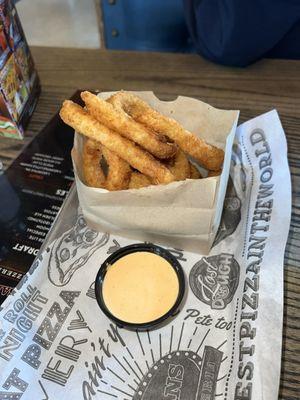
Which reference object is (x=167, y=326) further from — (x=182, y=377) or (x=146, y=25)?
(x=146, y=25)

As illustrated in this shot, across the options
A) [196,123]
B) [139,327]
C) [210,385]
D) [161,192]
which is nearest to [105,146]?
[161,192]

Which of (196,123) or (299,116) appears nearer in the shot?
(196,123)

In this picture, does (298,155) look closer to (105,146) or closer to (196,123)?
(196,123)

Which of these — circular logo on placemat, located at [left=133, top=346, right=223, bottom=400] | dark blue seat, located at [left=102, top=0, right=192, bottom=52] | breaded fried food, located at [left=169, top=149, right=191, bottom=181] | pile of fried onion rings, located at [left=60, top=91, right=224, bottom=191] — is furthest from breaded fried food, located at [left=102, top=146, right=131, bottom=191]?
dark blue seat, located at [left=102, top=0, right=192, bottom=52]

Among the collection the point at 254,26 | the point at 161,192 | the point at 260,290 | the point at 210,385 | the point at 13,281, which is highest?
the point at 254,26

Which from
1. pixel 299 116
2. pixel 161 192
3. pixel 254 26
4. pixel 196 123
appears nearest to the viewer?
pixel 161 192

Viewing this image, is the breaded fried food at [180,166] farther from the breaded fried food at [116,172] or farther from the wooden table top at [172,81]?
the wooden table top at [172,81]

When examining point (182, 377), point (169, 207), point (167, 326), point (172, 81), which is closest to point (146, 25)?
point (172, 81)

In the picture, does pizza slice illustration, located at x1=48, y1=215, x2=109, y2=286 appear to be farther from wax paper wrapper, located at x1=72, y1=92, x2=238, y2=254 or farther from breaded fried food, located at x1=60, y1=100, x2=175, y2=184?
breaded fried food, located at x1=60, y1=100, x2=175, y2=184
